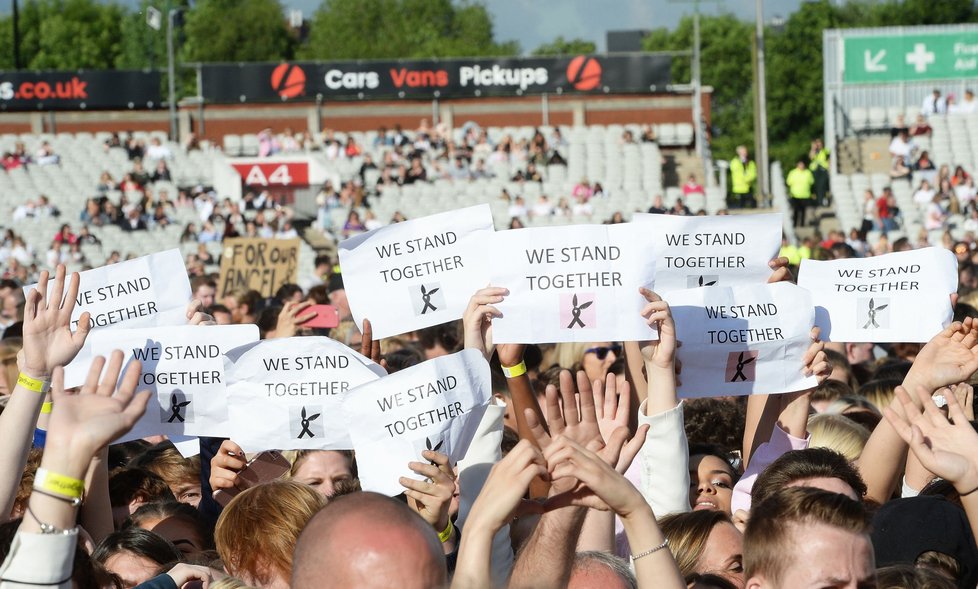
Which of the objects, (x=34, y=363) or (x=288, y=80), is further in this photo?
(x=288, y=80)

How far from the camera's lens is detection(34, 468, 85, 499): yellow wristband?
2727 millimetres

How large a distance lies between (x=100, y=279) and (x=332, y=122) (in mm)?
39559

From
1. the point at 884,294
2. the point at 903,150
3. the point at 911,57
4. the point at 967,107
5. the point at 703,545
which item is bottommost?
the point at 703,545

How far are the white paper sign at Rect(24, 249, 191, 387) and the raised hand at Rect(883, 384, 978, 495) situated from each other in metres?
3.01

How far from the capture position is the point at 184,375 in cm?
494

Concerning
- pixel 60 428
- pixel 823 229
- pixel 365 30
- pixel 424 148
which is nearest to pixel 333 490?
pixel 60 428

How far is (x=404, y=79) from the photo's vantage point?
142 ft

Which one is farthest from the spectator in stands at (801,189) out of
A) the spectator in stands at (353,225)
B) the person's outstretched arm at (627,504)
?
the person's outstretched arm at (627,504)

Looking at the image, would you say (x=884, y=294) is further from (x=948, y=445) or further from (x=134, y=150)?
(x=134, y=150)

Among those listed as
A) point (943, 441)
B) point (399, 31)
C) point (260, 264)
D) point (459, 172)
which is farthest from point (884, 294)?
point (399, 31)

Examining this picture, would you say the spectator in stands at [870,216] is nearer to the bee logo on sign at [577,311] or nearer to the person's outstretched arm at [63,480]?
the bee logo on sign at [577,311]

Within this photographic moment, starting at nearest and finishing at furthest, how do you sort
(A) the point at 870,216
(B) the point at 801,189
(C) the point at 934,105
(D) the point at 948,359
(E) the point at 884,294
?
(D) the point at 948,359
(E) the point at 884,294
(A) the point at 870,216
(B) the point at 801,189
(C) the point at 934,105

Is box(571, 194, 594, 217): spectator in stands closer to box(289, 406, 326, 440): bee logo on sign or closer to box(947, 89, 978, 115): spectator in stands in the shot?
box(947, 89, 978, 115): spectator in stands

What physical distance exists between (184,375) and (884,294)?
9.33 feet
